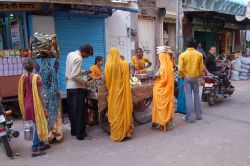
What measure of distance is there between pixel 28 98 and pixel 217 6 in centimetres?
1595

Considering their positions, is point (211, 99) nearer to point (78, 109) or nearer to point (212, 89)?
point (212, 89)

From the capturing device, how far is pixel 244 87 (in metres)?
12.0

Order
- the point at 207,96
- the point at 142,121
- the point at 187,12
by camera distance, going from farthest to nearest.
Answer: the point at 187,12 → the point at 207,96 → the point at 142,121

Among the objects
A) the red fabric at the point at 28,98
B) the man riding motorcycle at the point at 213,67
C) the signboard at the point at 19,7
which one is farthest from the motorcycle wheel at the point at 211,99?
the signboard at the point at 19,7

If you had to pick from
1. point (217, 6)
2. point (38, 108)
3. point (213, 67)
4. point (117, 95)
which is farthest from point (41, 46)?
point (217, 6)

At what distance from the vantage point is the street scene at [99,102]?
4.75 m

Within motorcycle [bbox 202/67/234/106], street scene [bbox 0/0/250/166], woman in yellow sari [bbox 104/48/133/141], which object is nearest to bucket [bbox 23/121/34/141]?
street scene [bbox 0/0/250/166]

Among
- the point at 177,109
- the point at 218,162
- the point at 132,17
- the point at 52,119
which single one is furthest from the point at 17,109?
the point at 132,17

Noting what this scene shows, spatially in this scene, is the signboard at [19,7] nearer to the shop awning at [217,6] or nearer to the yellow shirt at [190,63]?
the yellow shirt at [190,63]

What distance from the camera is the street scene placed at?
4746 mm

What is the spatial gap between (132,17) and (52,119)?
7.43 meters

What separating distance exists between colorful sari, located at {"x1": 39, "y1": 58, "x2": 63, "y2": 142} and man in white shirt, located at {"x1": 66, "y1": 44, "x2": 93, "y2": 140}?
251 millimetres

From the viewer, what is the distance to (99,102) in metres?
5.51

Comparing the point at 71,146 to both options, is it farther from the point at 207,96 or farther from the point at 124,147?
the point at 207,96
